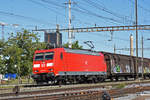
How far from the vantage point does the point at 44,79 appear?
26219 mm

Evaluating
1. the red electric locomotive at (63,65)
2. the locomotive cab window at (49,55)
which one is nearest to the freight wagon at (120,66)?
the red electric locomotive at (63,65)

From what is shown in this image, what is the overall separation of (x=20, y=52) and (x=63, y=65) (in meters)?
11.9

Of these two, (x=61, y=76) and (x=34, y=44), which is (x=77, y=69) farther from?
(x=34, y=44)

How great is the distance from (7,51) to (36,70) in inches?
435

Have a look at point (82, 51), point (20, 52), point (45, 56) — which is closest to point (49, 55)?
point (45, 56)

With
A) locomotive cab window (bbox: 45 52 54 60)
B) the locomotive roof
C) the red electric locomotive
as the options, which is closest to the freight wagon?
the locomotive roof

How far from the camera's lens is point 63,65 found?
87.5ft

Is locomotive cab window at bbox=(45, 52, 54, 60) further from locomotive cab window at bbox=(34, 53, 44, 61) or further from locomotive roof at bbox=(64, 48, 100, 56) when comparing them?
locomotive roof at bbox=(64, 48, 100, 56)

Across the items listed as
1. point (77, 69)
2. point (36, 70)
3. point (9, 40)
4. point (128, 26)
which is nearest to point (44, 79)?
point (36, 70)

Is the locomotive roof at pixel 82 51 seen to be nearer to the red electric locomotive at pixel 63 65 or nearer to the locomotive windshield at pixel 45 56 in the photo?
the red electric locomotive at pixel 63 65

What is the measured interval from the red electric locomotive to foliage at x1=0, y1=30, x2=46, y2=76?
30.5ft

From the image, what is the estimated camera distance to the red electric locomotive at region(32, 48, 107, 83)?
85.6 feet

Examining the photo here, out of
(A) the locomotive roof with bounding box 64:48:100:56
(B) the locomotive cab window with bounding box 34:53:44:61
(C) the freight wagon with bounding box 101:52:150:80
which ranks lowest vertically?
(C) the freight wagon with bounding box 101:52:150:80

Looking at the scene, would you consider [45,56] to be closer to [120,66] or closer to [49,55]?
[49,55]
